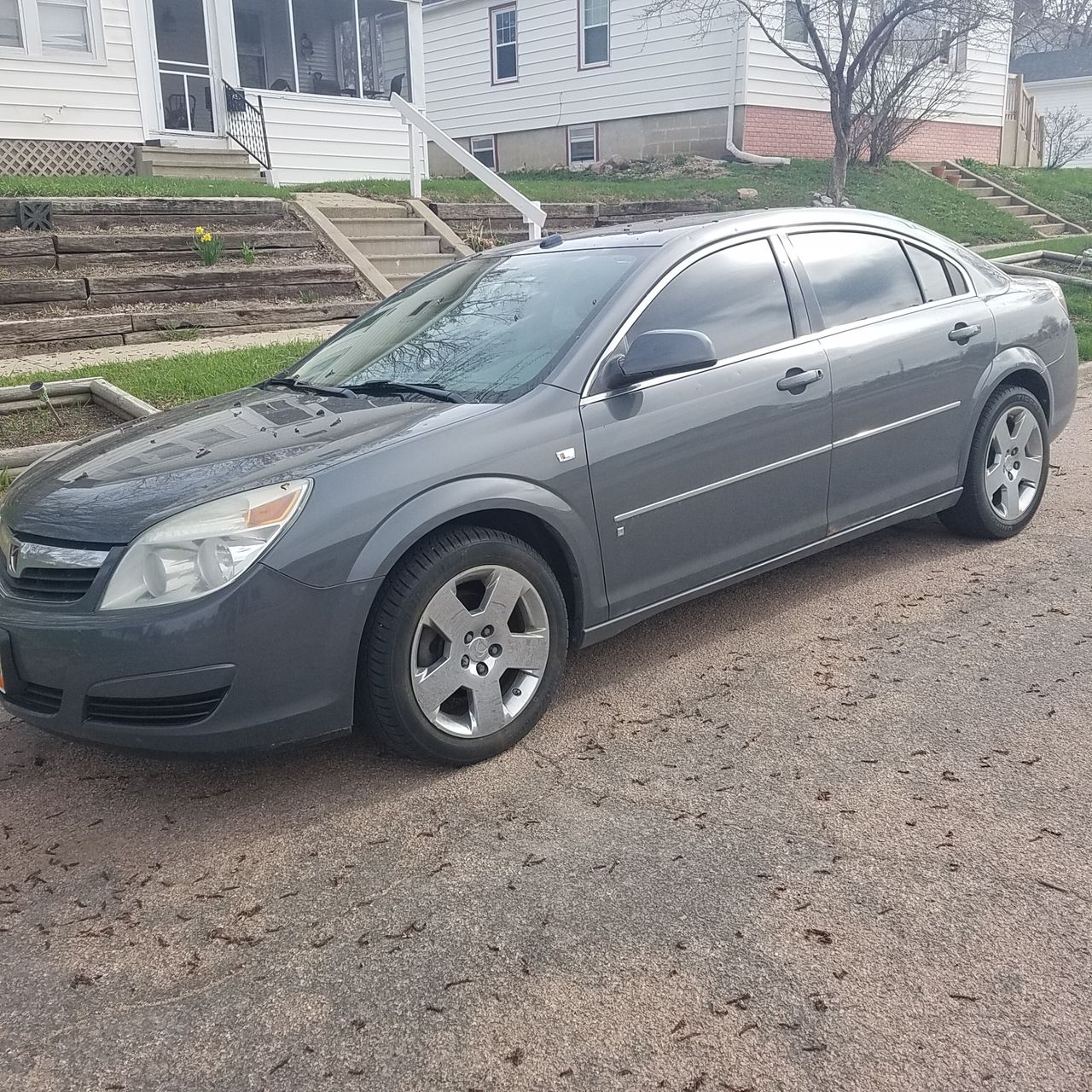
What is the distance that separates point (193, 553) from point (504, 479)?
992mm

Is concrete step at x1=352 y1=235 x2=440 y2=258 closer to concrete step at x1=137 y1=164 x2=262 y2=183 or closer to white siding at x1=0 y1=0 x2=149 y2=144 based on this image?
concrete step at x1=137 y1=164 x2=262 y2=183

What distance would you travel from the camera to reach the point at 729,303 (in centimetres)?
440

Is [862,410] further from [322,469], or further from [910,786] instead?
[322,469]

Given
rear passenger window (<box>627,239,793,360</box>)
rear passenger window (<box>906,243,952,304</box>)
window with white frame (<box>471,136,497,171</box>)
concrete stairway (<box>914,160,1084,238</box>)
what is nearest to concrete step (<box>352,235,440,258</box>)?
rear passenger window (<box>906,243,952,304</box>)

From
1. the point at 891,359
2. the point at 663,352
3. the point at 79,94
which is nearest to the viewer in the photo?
the point at 663,352

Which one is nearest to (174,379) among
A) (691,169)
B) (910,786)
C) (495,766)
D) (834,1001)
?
(495,766)

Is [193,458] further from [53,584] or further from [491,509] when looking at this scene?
[491,509]

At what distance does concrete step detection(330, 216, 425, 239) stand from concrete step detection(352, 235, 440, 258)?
0.26 feet

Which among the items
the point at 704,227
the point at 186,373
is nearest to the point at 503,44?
the point at 186,373

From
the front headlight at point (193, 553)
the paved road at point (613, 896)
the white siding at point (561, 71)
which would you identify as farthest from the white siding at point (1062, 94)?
the front headlight at point (193, 553)

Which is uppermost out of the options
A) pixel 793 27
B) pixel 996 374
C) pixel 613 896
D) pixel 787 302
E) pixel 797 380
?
pixel 793 27

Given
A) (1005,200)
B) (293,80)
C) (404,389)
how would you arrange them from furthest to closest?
(1005,200) → (293,80) → (404,389)

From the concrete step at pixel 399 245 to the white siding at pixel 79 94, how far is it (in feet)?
17.6

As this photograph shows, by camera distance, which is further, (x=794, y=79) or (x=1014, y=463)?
(x=794, y=79)
